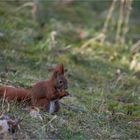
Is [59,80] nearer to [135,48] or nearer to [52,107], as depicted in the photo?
[52,107]

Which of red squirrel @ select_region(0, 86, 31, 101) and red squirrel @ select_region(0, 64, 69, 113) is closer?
red squirrel @ select_region(0, 64, 69, 113)

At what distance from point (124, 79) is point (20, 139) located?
4.16 metres

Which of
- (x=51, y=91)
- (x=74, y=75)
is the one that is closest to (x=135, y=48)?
(x=74, y=75)

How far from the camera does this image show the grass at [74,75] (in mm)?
5922

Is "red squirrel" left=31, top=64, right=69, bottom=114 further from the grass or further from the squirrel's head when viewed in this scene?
the grass

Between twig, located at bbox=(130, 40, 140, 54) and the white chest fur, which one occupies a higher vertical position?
twig, located at bbox=(130, 40, 140, 54)

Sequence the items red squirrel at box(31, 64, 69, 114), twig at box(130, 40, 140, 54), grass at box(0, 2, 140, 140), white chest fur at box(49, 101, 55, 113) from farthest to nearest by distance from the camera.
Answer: twig at box(130, 40, 140, 54)
white chest fur at box(49, 101, 55, 113)
red squirrel at box(31, 64, 69, 114)
grass at box(0, 2, 140, 140)

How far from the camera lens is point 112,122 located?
6527 mm

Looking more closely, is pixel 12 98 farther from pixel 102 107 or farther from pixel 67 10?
pixel 67 10

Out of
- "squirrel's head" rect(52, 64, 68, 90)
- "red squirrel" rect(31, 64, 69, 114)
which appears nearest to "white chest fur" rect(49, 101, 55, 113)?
"red squirrel" rect(31, 64, 69, 114)

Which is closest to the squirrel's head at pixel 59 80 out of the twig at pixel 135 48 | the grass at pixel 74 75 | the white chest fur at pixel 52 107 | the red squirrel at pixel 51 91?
the red squirrel at pixel 51 91

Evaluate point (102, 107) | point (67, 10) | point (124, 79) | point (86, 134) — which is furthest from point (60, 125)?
point (67, 10)

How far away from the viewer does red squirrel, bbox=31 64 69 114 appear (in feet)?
19.9

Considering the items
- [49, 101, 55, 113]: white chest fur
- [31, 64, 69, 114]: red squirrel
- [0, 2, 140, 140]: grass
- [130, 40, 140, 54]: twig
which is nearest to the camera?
[0, 2, 140, 140]: grass
